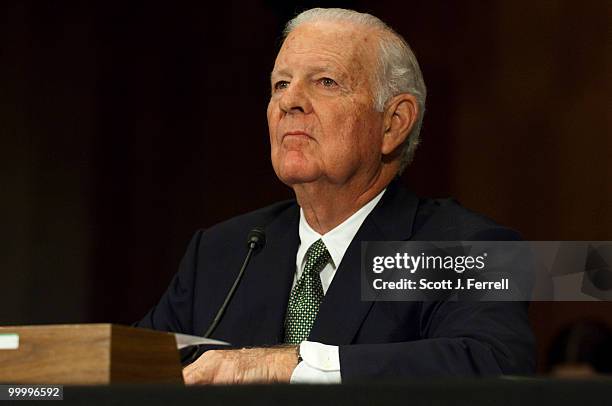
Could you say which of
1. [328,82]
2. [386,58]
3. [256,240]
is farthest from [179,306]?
[386,58]

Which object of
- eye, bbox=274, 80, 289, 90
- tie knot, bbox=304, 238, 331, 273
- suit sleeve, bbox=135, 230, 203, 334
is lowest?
suit sleeve, bbox=135, 230, 203, 334

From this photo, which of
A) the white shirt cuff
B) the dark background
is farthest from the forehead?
the dark background

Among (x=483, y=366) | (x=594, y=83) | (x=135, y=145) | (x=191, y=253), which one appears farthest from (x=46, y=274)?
(x=483, y=366)

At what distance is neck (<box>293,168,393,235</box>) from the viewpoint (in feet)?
7.09

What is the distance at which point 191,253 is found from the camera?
2.33m

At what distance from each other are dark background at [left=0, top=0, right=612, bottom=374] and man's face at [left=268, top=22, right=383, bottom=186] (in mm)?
1377

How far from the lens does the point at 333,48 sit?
218 centimetres

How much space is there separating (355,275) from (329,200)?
0.21 m

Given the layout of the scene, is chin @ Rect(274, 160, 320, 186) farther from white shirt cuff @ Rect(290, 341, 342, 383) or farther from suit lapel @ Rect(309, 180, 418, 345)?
white shirt cuff @ Rect(290, 341, 342, 383)

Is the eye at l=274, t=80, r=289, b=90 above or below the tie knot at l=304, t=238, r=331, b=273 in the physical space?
above

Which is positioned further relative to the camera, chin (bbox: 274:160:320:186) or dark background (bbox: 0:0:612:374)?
dark background (bbox: 0:0:612:374)

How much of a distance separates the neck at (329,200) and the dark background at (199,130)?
4.49 ft

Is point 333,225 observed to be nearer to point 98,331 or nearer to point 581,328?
point 581,328

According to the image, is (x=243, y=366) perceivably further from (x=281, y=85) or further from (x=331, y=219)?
(x=281, y=85)
